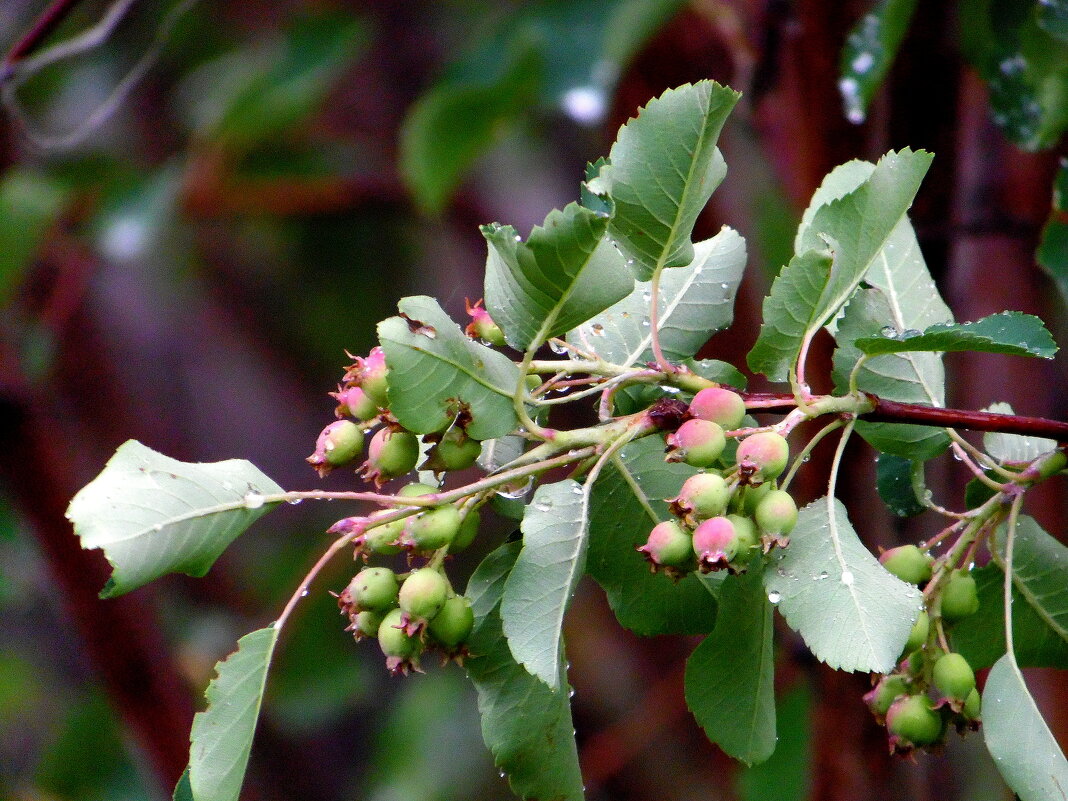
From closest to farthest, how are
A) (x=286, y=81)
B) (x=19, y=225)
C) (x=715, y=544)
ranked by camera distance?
1. (x=715, y=544)
2. (x=19, y=225)
3. (x=286, y=81)

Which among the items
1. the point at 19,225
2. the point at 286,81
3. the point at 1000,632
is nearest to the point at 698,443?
the point at 1000,632

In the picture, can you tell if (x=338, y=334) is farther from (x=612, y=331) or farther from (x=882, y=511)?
(x=612, y=331)

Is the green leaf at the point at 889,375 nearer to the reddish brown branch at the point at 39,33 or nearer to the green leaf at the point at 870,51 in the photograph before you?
the green leaf at the point at 870,51

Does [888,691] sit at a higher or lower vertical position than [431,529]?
lower

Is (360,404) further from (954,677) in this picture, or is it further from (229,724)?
(954,677)

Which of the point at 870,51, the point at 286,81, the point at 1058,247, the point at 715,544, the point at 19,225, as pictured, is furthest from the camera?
the point at 286,81

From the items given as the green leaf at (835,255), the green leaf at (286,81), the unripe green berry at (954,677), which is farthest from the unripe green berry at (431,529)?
the green leaf at (286,81)

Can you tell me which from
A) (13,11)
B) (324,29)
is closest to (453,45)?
(324,29)
